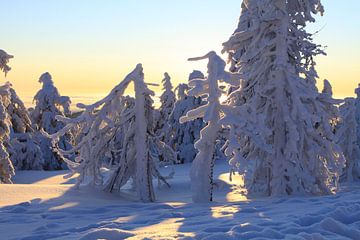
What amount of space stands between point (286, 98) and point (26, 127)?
2157 cm

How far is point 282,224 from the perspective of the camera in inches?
285

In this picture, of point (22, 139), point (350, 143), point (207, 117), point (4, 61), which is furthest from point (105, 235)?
point (22, 139)

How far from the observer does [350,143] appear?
23047 millimetres

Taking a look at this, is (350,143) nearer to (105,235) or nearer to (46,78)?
(105,235)

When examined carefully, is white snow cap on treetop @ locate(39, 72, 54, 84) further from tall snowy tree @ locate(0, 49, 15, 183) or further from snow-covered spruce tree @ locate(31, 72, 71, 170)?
tall snowy tree @ locate(0, 49, 15, 183)

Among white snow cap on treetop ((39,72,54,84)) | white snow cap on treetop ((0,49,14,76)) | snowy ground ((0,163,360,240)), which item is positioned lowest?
snowy ground ((0,163,360,240))

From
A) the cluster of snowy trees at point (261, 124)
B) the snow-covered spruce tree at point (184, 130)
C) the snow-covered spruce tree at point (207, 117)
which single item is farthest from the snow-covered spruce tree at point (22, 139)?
the snow-covered spruce tree at point (207, 117)

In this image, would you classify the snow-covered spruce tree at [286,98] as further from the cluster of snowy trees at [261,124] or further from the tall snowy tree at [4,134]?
the tall snowy tree at [4,134]

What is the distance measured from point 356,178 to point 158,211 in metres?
16.7

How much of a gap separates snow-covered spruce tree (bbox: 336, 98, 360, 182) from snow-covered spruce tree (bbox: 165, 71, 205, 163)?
525 inches

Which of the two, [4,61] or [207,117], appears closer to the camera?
[207,117]

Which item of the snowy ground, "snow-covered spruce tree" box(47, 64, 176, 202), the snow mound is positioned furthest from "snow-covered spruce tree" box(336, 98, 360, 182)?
the snow mound

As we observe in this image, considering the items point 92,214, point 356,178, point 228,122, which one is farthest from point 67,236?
point 356,178

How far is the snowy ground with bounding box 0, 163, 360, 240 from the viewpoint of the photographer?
678cm
